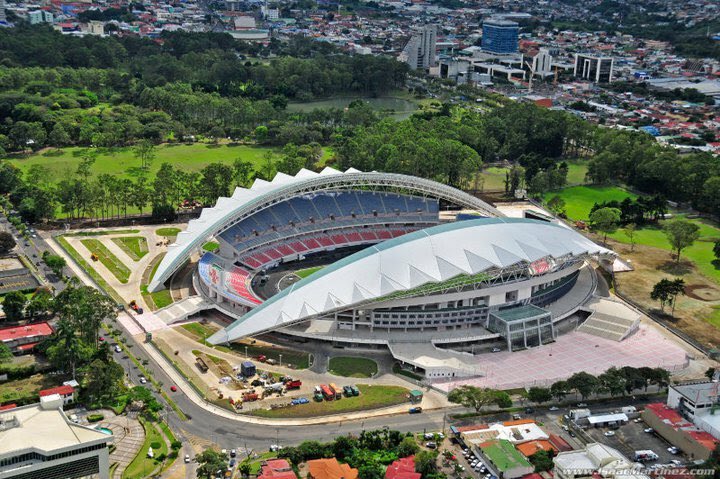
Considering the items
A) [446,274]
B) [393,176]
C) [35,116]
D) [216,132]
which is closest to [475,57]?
[216,132]

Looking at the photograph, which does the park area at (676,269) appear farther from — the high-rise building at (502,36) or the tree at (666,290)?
the high-rise building at (502,36)

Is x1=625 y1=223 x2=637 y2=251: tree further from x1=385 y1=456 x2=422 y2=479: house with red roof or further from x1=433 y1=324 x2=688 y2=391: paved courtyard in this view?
x1=385 y1=456 x2=422 y2=479: house with red roof

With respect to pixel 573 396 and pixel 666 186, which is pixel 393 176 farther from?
pixel 666 186

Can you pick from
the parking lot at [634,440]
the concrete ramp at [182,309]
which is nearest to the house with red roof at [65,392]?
the concrete ramp at [182,309]

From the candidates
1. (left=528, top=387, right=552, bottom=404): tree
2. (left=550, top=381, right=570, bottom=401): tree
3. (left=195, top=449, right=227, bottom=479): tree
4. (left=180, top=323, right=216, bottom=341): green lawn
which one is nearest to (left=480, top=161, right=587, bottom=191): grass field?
(left=180, top=323, right=216, bottom=341): green lawn

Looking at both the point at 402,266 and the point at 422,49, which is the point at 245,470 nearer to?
the point at 402,266

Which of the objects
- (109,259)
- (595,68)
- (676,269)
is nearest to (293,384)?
(109,259)

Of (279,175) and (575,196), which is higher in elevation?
(279,175)
